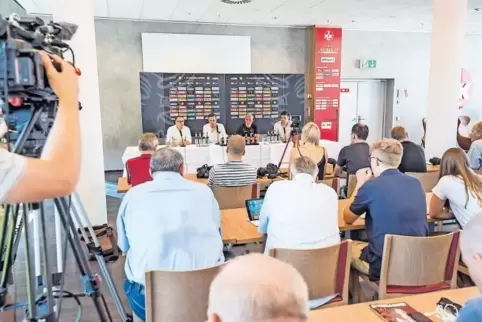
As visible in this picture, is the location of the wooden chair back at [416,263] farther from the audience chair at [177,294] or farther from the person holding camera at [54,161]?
the person holding camera at [54,161]

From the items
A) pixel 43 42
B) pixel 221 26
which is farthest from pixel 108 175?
pixel 43 42

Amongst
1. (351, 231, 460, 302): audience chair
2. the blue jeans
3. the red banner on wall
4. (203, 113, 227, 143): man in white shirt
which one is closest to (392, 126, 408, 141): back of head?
(351, 231, 460, 302): audience chair

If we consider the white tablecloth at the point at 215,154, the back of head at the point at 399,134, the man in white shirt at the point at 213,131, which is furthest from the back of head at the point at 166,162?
the man in white shirt at the point at 213,131

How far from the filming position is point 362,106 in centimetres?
1041

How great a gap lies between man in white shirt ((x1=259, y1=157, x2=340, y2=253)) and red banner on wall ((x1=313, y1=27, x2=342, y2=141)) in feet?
24.2

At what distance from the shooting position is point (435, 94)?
5551mm

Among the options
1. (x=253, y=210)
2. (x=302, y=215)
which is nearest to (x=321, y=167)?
(x=253, y=210)

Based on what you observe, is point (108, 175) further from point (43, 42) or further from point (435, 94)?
point (43, 42)

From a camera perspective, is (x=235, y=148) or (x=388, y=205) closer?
(x=388, y=205)

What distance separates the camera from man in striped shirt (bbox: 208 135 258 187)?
3582mm

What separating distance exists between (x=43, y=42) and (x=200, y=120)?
7.73 meters

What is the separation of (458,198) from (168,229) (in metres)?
1.93

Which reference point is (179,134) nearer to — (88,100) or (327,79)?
(88,100)

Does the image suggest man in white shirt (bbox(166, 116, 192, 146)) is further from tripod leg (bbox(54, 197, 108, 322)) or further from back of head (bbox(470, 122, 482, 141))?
tripod leg (bbox(54, 197, 108, 322))
